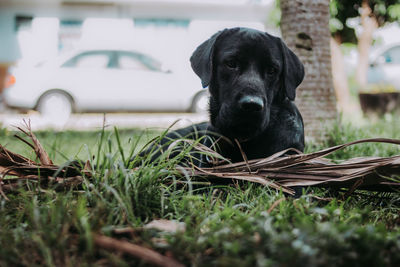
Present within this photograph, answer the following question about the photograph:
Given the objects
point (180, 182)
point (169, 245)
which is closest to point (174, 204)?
point (180, 182)

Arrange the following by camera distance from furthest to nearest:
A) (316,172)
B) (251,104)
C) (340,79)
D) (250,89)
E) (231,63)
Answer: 1. (340,79)
2. (231,63)
3. (250,89)
4. (251,104)
5. (316,172)

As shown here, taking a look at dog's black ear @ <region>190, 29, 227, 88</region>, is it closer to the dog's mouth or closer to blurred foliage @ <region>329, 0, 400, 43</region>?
the dog's mouth

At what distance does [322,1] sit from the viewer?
16.0 ft

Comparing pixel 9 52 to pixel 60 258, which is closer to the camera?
pixel 60 258

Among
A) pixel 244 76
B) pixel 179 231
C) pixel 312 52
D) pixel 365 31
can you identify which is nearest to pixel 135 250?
pixel 179 231

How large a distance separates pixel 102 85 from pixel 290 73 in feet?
34.2

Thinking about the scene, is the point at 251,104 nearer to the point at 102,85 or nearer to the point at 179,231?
the point at 179,231

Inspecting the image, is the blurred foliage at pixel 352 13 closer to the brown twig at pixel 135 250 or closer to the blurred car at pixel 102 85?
the blurred car at pixel 102 85

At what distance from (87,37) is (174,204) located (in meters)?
21.3

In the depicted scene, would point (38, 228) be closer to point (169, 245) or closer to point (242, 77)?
point (169, 245)

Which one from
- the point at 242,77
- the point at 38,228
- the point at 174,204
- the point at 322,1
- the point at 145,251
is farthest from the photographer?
the point at 322,1

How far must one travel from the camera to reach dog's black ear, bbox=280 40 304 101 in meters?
2.91

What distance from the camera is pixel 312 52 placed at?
4.86 m

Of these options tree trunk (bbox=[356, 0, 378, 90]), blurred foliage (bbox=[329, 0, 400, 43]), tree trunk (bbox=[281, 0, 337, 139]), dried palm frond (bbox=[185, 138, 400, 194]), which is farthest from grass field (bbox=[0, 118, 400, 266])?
tree trunk (bbox=[356, 0, 378, 90])
